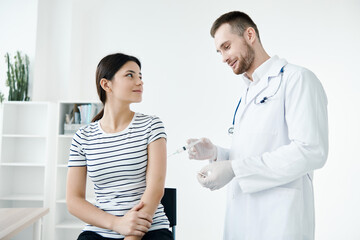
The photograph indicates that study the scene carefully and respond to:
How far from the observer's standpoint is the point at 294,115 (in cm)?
114

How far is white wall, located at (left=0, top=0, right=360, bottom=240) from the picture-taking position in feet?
10.0

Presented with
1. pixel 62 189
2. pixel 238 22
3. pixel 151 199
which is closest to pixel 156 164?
pixel 151 199

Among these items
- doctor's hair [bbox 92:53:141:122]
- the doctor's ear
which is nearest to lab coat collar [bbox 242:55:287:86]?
the doctor's ear

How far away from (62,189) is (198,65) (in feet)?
6.04

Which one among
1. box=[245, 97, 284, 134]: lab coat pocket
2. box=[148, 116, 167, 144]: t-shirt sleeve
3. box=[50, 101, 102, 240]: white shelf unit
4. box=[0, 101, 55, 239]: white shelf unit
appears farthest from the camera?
box=[0, 101, 55, 239]: white shelf unit

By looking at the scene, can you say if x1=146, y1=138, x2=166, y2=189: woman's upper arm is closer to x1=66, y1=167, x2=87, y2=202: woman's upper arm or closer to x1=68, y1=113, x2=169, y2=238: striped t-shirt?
x1=68, y1=113, x2=169, y2=238: striped t-shirt

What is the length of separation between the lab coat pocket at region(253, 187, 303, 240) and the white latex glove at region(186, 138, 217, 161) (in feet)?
1.08

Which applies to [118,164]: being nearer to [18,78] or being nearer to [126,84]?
[126,84]

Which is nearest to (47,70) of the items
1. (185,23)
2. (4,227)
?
(185,23)

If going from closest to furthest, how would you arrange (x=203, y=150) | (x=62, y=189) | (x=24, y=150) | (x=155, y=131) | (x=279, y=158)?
1. (x=279, y=158)
2. (x=155, y=131)
3. (x=203, y=150)
4. (x=62, y=189)
5. (x=24, y=150)

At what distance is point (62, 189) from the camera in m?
2.99

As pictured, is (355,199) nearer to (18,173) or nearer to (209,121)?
(209,121)

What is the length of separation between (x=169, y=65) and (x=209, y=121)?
2.39 feet

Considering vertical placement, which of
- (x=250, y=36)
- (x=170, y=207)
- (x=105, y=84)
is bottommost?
(x=170, y=207)
